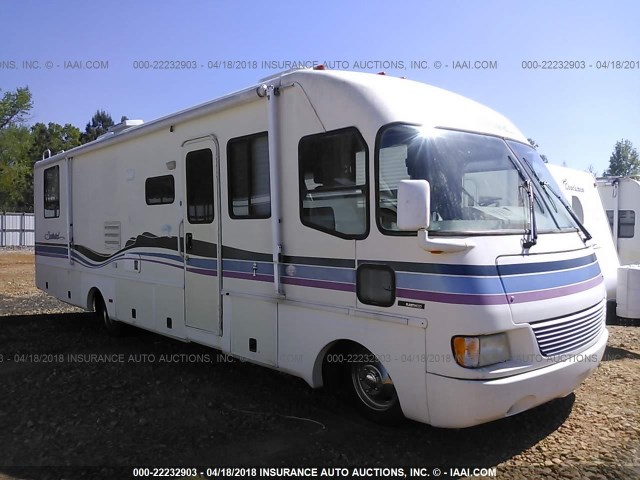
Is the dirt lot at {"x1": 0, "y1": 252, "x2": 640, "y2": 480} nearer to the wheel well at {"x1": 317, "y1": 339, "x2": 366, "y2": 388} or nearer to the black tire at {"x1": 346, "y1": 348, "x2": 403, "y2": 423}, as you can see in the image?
the black tire at {"x1": 346, "y1": 348, "x2": 403, "y2": 423}

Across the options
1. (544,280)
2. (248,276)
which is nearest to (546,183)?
(544,280)

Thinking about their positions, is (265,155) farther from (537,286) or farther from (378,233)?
(537,286)

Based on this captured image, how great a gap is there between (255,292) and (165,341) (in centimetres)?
331

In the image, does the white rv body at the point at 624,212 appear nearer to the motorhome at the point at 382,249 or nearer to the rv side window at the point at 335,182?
the motorhome at the point at 382,249

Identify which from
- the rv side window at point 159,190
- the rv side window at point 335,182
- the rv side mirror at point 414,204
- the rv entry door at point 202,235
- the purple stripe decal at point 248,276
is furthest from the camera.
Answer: the rv side window at point 159,190

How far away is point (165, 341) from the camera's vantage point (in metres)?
7.66

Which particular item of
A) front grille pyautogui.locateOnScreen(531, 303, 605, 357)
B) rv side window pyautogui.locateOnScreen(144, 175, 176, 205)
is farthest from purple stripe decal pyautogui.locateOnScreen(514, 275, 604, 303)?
rv side window pyautogui.locateOnScreen(144, 175, 176, 205)

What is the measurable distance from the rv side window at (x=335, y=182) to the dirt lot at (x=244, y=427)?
163 centimetres

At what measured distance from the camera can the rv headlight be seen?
3.49 metres

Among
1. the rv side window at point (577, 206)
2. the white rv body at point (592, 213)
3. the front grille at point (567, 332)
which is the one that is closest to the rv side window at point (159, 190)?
the front grille at point (567, 332)

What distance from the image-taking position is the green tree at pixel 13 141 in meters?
33.5

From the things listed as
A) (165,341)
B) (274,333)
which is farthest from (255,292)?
(165,341)

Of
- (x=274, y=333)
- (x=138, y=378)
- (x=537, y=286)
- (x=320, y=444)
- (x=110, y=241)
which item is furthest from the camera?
Result: (x=110, y=241)

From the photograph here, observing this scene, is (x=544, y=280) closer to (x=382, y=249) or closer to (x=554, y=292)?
(x=554, y=292)
